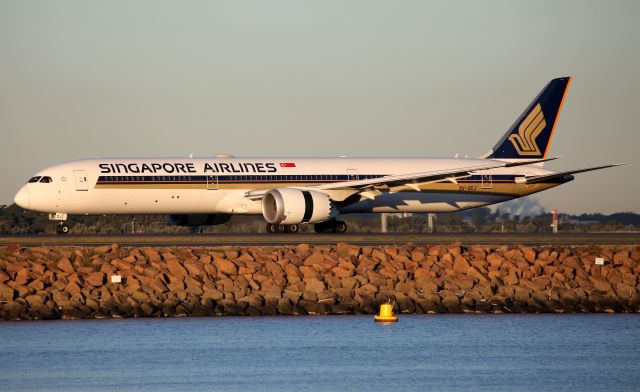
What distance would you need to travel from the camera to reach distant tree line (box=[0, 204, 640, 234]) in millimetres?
67688

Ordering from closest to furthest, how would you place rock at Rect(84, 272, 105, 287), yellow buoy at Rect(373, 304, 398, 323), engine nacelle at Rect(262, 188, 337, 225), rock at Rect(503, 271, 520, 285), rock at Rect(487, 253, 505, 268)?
1. yellow buoy at Rect(373, 304, 398, 323)
2. rock at Rect(84, 272, 105, 287)
3. rock at Rect(503, 271, 520, 285)
4. rock at Rect(487, 253, 505, 268)
5. engine nacelle at Rect(262, 188, 337, 225)

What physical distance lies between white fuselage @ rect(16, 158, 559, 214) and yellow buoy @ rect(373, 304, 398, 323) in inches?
775

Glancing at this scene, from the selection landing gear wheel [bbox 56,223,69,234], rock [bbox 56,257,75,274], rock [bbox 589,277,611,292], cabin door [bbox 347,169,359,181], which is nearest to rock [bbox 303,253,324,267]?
rock [bbox 56,257,75,274]

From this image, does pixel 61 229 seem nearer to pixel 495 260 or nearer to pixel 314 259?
pixel 314 259

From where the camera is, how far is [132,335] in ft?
109

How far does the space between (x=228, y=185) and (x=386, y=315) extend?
20389 millimetres

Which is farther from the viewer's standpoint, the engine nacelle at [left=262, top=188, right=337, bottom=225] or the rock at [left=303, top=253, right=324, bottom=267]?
the engine nacelle at [left=262, top=188, right=337, bottom=225]

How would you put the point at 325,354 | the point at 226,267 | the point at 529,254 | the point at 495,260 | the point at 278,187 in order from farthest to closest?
the point at 278,187 → the point at 529,254 → the point at 495,260 → the point at 226,267 → the point at 325,354

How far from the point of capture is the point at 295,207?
52.7 meters

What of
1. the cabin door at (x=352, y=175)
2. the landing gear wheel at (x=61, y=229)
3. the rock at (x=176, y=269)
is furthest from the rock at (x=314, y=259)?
the landing gear wheel at (x=61, y=229)

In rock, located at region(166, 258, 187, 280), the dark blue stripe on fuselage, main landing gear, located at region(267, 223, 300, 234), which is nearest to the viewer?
rock, located at region(166, 258, 187, 280)

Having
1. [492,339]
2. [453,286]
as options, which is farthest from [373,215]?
[492,339]

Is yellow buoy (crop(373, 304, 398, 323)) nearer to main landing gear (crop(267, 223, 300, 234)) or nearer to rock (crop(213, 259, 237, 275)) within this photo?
rock (crop(213, 259, 237, 275))

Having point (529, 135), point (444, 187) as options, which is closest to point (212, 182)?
point (444, 187)
